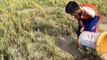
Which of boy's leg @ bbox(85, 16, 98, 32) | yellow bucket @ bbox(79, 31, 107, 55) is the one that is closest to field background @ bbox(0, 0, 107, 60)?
yellow bucket @ bbox(79, 31, 107, 55)

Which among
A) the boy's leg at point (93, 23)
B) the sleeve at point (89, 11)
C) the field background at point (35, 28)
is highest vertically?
the sleeve at point (89, 11)

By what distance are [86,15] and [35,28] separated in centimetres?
88

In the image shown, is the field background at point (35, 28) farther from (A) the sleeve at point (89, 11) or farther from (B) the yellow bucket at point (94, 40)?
(A) the sleeve at point (89, 11)

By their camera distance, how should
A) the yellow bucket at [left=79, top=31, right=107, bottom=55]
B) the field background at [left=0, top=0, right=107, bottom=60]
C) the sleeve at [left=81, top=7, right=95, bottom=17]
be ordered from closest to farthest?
1. the yellow bucket at [left=79, top=31, right=107, bottom=55]
2. the field background at [left=0, top=0, right=107, bottom=60]
3. the sleeve at [left=81, top=7, right=95, bottom=17]

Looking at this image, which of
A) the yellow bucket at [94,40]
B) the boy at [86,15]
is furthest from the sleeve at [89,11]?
the yellow bucket at [94,40]

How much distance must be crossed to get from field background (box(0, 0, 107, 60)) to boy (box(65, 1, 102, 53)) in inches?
12.7

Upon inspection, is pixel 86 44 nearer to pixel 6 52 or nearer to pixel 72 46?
pixel 72 46

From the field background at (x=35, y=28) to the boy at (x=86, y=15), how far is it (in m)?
0.32

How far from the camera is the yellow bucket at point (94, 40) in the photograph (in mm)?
4707

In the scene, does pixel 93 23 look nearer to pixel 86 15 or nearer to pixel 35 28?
pixel 86 15

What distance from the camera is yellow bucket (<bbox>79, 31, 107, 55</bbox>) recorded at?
15.4 feet

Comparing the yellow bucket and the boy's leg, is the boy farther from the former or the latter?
the yellow bucket

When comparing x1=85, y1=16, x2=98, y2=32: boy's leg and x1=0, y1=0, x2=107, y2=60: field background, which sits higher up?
x1=85, y1=16, x2=98, y2=32: boy's leg

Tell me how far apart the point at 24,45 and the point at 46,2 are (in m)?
1.52
